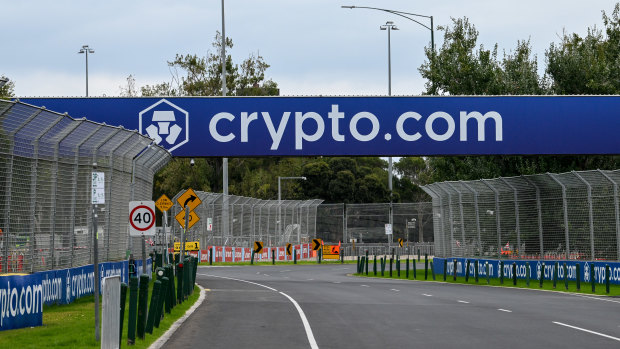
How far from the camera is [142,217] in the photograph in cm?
1944

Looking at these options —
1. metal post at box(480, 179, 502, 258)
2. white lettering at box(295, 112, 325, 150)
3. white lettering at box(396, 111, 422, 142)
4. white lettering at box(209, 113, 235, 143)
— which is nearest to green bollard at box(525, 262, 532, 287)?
metal post at box(480, 179, 502, 258)

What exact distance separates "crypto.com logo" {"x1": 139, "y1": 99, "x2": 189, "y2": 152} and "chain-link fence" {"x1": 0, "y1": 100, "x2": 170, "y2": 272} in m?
3.64

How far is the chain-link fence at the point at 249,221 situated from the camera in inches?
2000

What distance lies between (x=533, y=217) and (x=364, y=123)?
7.29m

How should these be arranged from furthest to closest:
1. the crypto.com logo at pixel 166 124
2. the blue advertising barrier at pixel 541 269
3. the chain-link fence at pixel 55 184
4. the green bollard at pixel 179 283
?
the crypto.com logo at pixel 166 124
the blue advertising barrier at pixel 541 269
the green bollard at pixel 179 283
the chain-link fence at pixel 55 184

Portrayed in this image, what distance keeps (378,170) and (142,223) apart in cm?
9549

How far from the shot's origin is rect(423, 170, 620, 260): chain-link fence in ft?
96.0

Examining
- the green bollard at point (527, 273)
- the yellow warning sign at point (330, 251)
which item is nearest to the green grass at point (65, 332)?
the green bollard at point (527, 273)

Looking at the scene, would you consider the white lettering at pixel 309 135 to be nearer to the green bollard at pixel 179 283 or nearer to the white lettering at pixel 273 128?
the white lettering at pixel 273 128

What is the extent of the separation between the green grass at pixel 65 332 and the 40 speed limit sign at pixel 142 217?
1776 mm

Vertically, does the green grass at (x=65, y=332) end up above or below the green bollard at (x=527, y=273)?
below

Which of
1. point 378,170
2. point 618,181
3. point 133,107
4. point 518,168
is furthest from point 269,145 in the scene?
point 378,170

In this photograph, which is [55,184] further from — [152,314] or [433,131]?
[433,131]

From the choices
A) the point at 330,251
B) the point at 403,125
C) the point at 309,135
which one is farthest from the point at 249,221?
the point at 403,125
